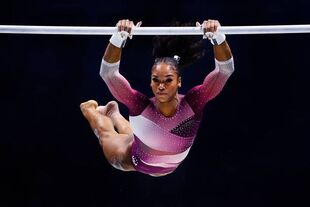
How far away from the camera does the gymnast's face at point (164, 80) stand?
4098 millimetres

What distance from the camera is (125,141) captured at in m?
4.86

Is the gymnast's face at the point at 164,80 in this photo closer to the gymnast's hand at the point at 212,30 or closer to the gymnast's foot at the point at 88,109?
the gymnast's hand at the point at 212,30

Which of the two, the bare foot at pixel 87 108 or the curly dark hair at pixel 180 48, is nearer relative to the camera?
the curly dark hair at pixel 180 48

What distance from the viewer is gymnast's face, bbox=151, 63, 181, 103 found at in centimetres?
410

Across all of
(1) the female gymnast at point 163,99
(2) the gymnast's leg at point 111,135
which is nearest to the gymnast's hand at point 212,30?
(1) the female gymnast at point 163,99

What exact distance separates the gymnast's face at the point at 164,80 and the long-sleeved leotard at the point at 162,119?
19 cm

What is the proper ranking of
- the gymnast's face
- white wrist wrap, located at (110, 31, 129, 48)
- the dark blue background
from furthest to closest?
the dark blue background
the gymnast's face
white wrist wrap, located at (110, 31, 129, 48)

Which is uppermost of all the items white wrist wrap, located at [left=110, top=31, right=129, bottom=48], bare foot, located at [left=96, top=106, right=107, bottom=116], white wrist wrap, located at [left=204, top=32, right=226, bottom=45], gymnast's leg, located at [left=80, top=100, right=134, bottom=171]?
white wrist wrap, located at [left=110, top=31, right=129, bottom=48]

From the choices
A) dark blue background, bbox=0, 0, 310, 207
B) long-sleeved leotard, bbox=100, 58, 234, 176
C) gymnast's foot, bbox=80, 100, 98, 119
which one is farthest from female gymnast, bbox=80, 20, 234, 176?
dark blue background, bbox=0, 0, 310, 207

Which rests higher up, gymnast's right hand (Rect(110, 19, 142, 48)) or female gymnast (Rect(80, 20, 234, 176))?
gymnast's right hand (Rect(110, 19, 142, 48))

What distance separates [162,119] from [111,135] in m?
0.75

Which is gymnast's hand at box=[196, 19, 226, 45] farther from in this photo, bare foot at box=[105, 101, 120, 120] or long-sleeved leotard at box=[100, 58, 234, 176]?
bare foot at box=[105, 101, 120, 120]

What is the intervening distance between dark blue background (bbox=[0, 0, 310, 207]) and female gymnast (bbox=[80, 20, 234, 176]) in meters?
1.53

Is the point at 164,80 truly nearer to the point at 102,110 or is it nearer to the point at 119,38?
the point at 119,38
